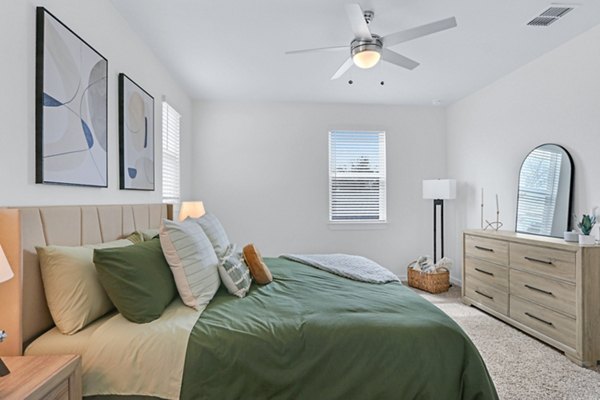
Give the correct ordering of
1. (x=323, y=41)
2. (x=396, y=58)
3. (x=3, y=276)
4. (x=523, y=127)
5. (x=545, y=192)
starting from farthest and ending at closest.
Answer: (x=523, y=127) < (x=545, y=192) < (x=323, y=41) < (x=396, y=58) < (x=3, y=276)

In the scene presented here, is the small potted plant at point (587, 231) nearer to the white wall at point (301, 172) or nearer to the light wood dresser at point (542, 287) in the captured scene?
the light wood dresser at point (542, 287)

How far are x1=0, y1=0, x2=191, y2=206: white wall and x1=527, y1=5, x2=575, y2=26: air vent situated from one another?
3.14m

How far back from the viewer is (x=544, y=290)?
2.87m

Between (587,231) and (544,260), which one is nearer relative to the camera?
(587,231)

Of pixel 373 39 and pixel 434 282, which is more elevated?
pixel 373 39

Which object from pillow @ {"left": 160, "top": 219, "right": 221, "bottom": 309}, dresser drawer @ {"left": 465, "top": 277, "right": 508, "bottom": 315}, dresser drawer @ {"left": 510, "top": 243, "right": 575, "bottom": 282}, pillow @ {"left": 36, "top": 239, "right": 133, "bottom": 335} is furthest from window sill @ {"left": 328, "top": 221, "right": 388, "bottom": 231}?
pillow @ {"left": 36, "top": 239, "right": 133, "bottom": 335}

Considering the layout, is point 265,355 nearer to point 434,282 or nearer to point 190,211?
point 190,211

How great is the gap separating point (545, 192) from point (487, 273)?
37.3 inches

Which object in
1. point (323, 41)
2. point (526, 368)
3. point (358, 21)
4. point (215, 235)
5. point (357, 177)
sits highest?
point (323, 41)

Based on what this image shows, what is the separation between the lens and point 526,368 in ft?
8.15

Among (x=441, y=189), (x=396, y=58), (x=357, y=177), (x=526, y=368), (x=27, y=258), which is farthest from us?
(x=357, y=177)

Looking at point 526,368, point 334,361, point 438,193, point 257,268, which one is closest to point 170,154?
point 257,268

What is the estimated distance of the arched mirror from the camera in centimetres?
318

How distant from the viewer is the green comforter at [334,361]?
1503 mm
